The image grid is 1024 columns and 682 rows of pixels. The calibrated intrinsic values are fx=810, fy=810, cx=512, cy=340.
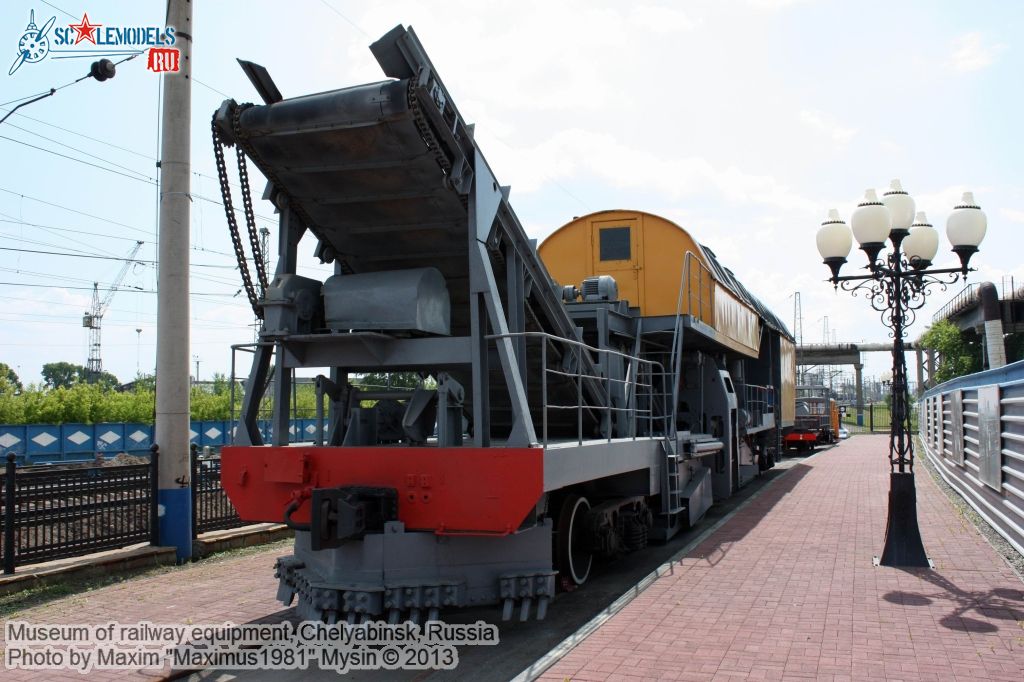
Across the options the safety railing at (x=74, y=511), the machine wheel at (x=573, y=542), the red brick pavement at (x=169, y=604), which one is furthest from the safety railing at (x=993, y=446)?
the safety railing at (x=74, y=511)

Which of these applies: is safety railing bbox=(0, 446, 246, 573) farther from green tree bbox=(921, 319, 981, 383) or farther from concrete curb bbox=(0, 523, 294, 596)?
green tree bbox=(921, 319, 981, 383)

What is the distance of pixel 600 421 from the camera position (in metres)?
8.36

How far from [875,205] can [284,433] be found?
6.28 metres

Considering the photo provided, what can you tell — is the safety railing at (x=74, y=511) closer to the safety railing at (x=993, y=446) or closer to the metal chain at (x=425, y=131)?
the metal chain at (x=425, y=131)

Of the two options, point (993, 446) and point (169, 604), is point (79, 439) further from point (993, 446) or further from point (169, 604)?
point (993, 446)

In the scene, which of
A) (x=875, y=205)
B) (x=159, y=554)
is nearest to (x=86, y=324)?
(x=159, y=554)

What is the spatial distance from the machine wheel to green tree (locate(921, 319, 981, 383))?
38.5 meters

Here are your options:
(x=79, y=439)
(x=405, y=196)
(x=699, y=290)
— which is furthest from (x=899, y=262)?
(x=79, y=439)

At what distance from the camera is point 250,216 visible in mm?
6520

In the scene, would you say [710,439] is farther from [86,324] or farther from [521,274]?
[86,324]

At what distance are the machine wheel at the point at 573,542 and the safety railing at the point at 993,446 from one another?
4660mm

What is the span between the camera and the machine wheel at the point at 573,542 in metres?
7.09

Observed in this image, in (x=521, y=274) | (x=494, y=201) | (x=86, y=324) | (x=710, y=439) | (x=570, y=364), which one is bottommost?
(x=710, y=439)

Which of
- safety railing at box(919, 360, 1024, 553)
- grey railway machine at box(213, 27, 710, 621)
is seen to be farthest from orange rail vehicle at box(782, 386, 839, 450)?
grey railway machine at box(213, 27, 710, 621)
